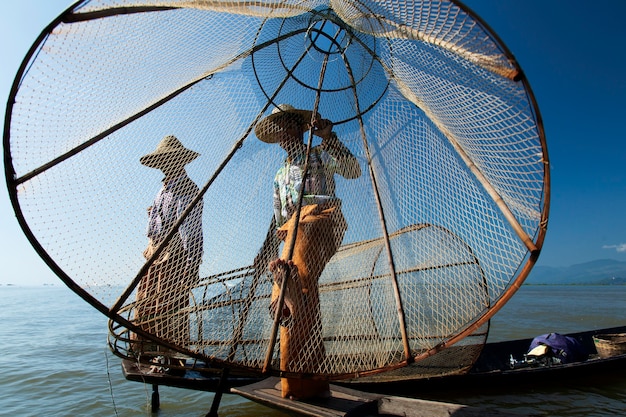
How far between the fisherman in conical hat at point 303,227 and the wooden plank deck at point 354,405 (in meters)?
0.10

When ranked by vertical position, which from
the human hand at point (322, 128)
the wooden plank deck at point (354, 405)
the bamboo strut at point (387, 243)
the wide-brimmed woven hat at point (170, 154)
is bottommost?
the wooden plank deck at point (354, 405)

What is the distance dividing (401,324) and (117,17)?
255 centimetres

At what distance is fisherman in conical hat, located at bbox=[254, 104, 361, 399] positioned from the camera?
2330 mm

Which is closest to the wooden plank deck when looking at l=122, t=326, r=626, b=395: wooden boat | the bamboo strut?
the bamboo strut

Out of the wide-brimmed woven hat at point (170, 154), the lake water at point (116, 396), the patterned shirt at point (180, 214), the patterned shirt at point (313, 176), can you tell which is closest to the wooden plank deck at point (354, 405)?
the lake water at point (116, 396)

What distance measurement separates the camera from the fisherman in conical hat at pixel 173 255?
2.47 metres

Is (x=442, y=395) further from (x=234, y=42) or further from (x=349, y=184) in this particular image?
(x=234, y=42)

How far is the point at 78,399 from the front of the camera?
5.16m

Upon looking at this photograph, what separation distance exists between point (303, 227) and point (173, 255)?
988 mm

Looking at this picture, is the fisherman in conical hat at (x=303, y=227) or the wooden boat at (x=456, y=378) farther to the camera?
the wooden boat at (x=456, y=378)

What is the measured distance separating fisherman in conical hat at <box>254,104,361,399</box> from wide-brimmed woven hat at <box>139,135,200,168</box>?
592 millimetres

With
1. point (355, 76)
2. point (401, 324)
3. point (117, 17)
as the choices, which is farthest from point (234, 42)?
point (401, 324)

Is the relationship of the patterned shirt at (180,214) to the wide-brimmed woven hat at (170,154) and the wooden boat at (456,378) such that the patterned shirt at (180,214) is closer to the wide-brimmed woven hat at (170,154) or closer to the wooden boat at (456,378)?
the wide-brimmed woven hat at (170,154)

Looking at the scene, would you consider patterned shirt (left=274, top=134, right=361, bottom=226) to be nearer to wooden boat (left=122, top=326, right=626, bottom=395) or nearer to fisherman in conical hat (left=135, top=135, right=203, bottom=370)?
fisherman in conical hat (left=135, top=135, right=203, bottom=370)
